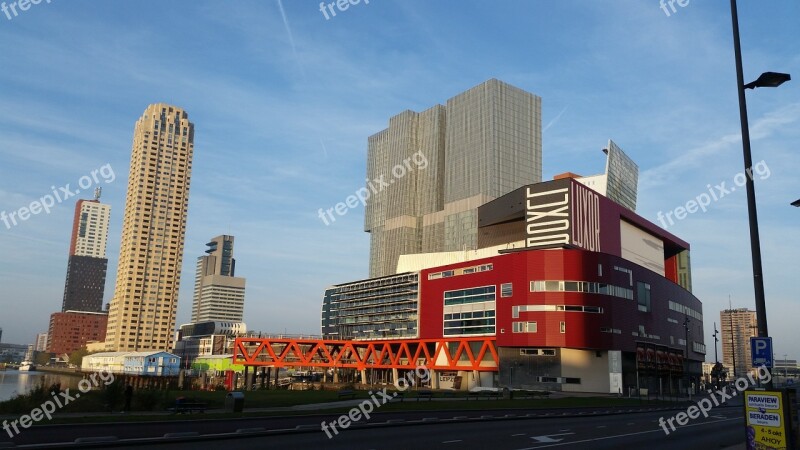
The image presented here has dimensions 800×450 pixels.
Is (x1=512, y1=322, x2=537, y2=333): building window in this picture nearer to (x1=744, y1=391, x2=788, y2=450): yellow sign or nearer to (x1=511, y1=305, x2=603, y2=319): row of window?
(x1=511, y1=305, x2=603, y2=319): row of window

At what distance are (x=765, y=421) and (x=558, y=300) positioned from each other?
76954 mm

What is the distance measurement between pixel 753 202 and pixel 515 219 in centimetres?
10547

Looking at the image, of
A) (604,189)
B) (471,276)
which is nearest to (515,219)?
(471,276)

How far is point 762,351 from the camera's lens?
1511cm

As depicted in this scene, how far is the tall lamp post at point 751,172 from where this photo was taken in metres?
15.5

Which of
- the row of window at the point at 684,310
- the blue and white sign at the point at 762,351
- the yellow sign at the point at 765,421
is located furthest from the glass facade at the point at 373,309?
the blue and white sign at the point at 762,351

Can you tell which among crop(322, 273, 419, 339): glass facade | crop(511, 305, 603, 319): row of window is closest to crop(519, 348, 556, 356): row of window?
crop(511, 305, 603, 319): row of window

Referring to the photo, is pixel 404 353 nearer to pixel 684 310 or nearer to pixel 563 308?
pixel 563 308

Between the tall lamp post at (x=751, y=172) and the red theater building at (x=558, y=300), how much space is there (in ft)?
247

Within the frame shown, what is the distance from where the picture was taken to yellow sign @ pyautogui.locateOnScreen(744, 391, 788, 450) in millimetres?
14953

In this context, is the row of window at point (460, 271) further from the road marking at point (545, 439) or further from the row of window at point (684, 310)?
the road marking at point (545, 439)

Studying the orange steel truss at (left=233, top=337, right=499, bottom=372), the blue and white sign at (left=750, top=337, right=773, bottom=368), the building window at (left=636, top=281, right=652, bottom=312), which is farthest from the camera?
the building window at (left=636, top=281, right=652, bottom=312)

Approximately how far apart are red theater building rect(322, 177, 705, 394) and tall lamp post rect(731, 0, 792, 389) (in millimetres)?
75314

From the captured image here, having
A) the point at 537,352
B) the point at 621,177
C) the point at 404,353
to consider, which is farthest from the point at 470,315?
the point at 621,177
